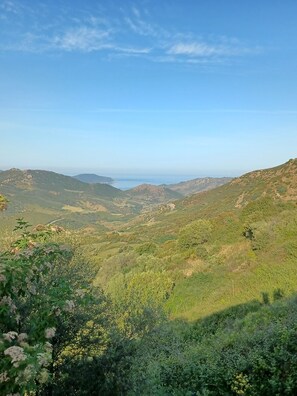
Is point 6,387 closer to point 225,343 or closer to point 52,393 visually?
point 52,393

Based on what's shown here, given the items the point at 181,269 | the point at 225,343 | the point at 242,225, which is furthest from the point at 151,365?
the point at 242,225

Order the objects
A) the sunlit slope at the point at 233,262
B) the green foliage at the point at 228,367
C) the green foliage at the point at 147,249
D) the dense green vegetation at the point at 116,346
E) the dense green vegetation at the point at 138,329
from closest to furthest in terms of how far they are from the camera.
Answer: the dense green vegetation at the point at 138,329 → the dense green vegetation at the point at 116,346 → the green foliage at the point at 228,367 → the sunlit slope at the point at 233,262 → the green foliage at the point at 147,249

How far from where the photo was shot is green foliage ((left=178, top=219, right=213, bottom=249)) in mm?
56938

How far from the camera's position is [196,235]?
57.2 m

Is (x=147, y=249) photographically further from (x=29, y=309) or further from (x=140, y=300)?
(x=29, y=309)

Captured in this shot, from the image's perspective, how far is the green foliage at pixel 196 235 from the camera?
56938mm

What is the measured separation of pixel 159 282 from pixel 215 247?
427 inches

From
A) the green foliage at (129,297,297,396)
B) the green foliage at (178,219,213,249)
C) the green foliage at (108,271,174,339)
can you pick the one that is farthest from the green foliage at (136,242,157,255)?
the green foliage at (129,297,297,396)

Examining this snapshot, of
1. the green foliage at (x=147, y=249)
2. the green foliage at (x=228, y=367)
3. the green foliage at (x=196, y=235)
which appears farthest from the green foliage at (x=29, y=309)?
the green foliage at (x=147, y=249)

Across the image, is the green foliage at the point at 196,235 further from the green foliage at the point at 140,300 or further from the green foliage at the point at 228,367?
the green foliage at the point at 228,367

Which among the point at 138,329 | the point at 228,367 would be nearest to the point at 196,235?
the point at 138,329

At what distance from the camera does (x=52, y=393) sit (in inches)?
552

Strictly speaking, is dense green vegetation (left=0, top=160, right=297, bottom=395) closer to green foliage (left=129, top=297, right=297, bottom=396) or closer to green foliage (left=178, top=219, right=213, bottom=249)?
green foliage (left=129, top=297, right=297, bottom=396)

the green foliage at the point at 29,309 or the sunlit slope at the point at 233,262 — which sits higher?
the green foliage at the point at 29,309
